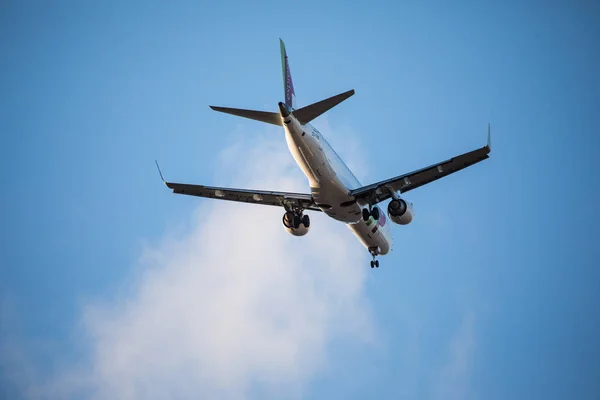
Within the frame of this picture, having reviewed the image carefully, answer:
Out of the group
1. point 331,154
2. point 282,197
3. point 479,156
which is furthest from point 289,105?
point 479,156

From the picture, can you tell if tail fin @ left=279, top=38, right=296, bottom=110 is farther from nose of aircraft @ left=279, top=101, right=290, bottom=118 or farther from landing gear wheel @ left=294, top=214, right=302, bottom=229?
landing gear wheel @ left=294, top=214, right=302, bottom=229

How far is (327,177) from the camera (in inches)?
1383

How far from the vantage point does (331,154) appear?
117 ft

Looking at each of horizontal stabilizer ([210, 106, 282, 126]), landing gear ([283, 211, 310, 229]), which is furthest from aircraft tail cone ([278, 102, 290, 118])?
landing gear ([283, 211, 310, 229])

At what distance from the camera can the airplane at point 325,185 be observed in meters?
32.3

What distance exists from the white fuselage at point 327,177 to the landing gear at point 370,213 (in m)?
0.29

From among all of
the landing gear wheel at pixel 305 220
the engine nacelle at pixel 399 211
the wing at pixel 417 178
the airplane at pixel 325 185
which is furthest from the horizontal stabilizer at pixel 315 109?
the landing gear wheel at pixel 305 220

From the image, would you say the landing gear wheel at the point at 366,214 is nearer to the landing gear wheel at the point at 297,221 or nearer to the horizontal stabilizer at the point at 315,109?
the landing gear wheel at the point at 297,221

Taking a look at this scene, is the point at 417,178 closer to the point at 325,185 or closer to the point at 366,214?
the point at 366,214

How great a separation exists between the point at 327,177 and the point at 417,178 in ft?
18.1

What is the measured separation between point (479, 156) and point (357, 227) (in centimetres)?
994

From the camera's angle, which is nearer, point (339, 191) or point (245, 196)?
point (339, 191)

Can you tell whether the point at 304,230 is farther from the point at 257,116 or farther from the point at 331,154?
the point at 257,116

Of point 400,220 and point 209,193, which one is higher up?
point 209,193
